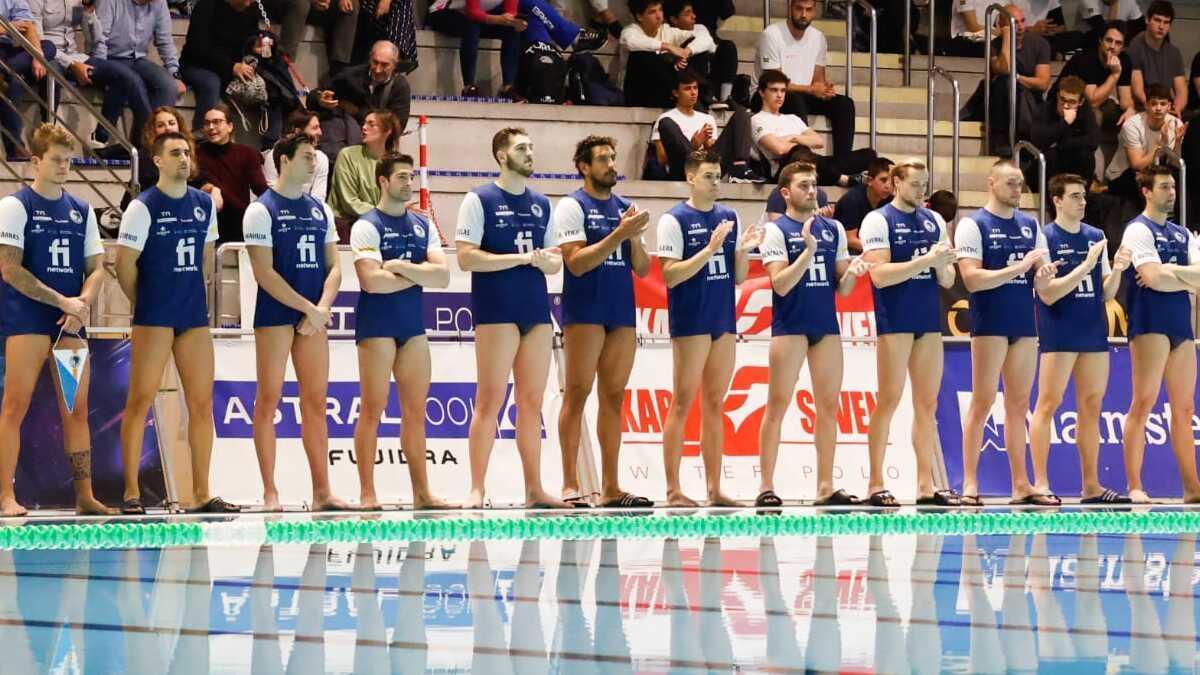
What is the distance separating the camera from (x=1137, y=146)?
630 inches

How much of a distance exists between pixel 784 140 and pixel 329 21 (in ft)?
12.1

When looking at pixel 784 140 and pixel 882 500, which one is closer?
pixel 882 500

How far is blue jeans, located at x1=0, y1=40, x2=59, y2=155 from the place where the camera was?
1273 centimetres

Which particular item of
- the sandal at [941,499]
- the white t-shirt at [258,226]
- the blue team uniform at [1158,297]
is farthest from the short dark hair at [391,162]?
the blue team uniform at [1158,297]

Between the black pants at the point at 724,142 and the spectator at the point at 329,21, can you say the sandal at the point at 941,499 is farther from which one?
the spectator at the point at 329,21

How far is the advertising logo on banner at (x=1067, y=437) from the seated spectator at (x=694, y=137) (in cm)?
304

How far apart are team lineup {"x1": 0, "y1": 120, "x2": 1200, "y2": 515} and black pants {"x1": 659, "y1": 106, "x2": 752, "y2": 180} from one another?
354cm

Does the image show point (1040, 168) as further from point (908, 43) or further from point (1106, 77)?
point (908, 43)

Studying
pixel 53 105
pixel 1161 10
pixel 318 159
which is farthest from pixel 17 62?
pixel 1161 10

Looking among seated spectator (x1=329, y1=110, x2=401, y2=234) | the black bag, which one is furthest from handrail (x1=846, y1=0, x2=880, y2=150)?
seated spectator (x1=329, y1=110, x2=401, y2=234)

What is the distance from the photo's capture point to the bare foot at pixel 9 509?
32.4ft

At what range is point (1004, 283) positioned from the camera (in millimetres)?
10961

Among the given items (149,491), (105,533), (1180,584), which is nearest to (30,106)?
(149,491)

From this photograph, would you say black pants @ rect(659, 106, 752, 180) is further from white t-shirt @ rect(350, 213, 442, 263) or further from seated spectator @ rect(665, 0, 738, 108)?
white t-shirt @ rect(350, 213, 442, 263)
